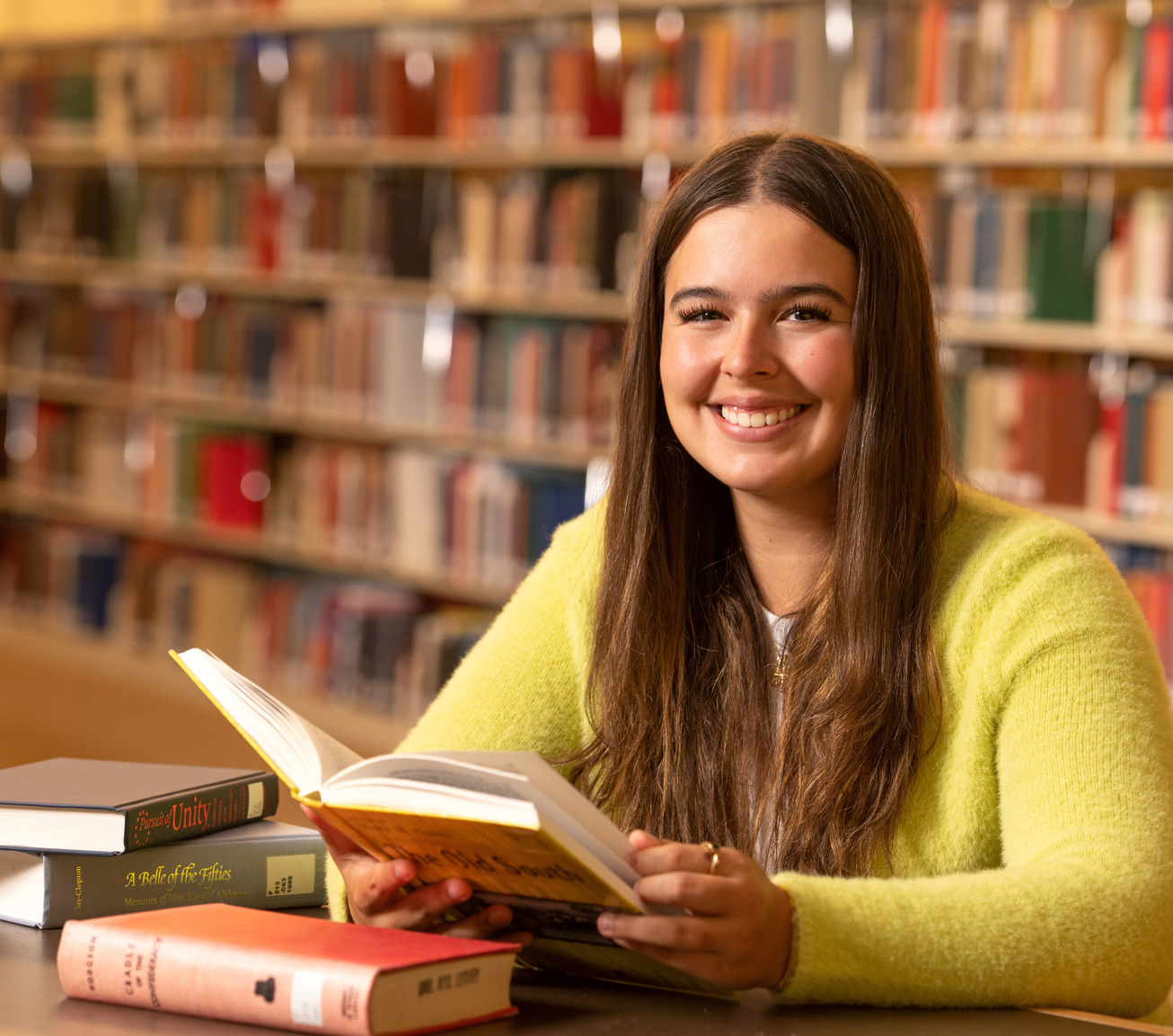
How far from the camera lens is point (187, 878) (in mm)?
1229

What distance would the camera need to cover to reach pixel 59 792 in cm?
122

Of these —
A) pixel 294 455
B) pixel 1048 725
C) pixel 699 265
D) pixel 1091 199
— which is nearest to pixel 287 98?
pixel 294 455

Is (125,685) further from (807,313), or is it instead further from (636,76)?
(807,313)

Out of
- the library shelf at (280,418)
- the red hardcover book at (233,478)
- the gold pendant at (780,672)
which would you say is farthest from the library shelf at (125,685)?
the gold pendant at (780,672)

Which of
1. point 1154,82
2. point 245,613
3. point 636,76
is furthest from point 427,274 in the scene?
point 1154,82

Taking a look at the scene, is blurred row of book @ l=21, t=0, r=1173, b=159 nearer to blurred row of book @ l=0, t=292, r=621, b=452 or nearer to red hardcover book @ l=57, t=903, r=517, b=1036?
blurred row of book @ l=0, t=292, r=621, b=452

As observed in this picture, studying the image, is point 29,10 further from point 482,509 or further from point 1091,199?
point 1091,199

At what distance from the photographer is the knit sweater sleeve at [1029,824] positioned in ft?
3.57

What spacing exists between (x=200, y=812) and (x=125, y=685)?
385 centimetres

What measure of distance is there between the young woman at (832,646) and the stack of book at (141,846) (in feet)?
0.20

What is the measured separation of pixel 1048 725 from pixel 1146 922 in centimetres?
17

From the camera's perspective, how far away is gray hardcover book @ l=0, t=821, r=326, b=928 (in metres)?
1.20

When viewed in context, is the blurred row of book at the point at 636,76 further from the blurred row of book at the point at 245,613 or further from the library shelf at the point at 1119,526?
the blurred row of book at the point at 245,613

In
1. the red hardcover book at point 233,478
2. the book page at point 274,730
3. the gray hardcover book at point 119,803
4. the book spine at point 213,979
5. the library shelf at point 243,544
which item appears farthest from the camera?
the red hardcover book at point 233,478
